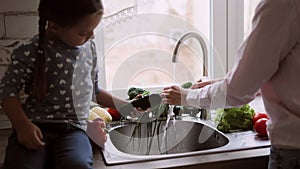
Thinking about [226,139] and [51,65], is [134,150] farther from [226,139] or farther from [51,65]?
[51,65]

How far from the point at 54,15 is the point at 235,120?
28.3 inches

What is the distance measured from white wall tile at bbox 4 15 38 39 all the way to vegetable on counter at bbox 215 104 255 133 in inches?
28.2

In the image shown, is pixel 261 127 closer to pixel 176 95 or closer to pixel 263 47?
pixel 176 95

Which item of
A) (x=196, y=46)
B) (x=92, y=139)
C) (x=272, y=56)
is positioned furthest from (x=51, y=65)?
(x=196, y=46)

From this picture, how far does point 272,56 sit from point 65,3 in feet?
1.66

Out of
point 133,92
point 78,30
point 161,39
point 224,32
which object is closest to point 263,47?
point 78,30

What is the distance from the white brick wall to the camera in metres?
1.49

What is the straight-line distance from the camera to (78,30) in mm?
1105

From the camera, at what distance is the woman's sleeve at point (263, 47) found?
939mm

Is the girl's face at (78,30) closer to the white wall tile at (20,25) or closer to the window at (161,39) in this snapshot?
the white wall tile at (20,25)

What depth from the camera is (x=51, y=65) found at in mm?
1122

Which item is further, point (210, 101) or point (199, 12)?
point (199, 12)

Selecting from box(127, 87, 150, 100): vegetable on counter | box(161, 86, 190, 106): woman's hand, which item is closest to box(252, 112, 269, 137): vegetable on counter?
box(161, 86, 190, 106): woman's hand

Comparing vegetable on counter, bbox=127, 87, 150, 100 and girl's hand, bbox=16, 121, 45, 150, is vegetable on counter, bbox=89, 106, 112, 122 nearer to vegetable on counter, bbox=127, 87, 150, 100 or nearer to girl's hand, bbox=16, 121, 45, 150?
vegetable on counter, bbox=127, 87, 150, 100
